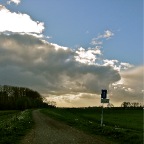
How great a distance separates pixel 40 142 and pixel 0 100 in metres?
157

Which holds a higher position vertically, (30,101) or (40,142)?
(30,101)

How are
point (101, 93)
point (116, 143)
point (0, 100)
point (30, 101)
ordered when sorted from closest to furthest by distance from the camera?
point (116, 143), point (101, 93), point (0, 100), point (30, 101)

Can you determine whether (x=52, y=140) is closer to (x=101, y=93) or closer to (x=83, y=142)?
(x=83, y=142)

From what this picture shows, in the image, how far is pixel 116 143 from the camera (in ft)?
78.4

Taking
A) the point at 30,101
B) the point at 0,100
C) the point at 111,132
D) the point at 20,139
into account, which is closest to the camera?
the point at 20,139

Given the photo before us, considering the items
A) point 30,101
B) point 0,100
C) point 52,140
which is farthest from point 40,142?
point 30,101

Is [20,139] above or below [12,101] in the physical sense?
below

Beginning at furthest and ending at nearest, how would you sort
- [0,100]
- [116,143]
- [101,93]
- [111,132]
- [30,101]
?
[30,101], [0,100], [101,93], [111,132], [116,143]

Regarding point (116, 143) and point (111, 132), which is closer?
point (116, 143)

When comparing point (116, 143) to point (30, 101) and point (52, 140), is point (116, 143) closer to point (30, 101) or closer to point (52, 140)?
point (52, 140)

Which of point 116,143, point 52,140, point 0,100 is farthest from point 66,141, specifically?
point 0,100

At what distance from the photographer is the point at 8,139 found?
82.6 feet

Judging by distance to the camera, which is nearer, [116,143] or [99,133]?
[116,143]

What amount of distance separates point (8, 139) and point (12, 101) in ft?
529
